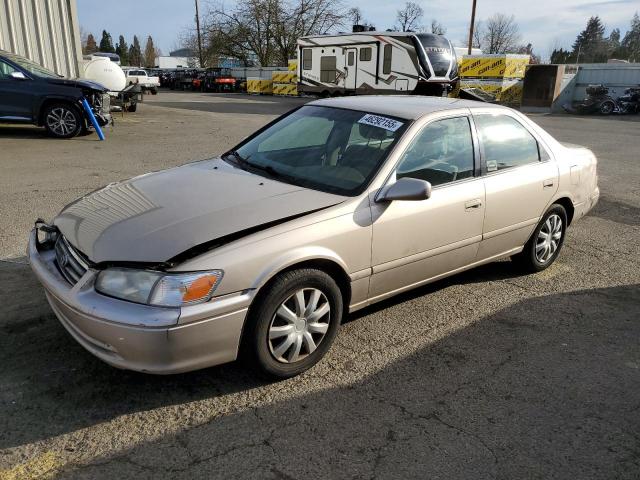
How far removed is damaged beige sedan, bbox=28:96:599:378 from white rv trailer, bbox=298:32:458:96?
54.0 feet

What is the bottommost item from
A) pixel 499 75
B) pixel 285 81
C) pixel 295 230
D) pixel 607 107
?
pixel 607 107

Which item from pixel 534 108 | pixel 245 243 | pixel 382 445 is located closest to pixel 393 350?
pixel 382 445

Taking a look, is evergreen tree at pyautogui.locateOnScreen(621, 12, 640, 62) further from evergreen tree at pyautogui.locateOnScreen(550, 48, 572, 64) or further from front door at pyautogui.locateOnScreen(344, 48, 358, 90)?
front door at pyautogui.locateOnScreen(344, 48, 358, 90)

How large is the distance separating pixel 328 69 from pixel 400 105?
70.4ft

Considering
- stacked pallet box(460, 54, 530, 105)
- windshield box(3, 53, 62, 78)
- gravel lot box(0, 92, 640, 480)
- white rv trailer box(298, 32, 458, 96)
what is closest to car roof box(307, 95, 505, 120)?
gravel lot box(0, 92, 640, 480)

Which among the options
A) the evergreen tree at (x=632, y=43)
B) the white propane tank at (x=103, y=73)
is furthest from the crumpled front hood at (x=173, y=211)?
the evergreen tree at (x=632, y=43)

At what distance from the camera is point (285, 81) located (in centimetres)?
→ 3919

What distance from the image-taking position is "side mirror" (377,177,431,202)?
321 cm

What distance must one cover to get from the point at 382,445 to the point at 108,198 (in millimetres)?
2259

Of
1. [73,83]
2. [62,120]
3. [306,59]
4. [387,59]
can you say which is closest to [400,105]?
[73,83]

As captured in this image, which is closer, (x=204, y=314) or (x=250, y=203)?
(x=204, y=314)

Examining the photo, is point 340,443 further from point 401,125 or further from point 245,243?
point 401,125

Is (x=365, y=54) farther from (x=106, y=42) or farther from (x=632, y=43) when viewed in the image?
(x=106, y=42)

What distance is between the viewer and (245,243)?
2740 mm
